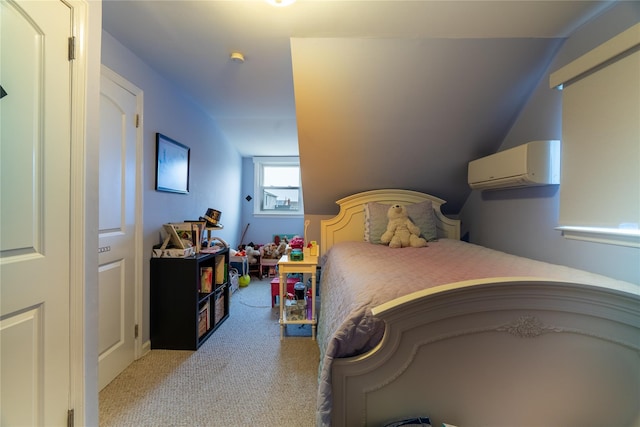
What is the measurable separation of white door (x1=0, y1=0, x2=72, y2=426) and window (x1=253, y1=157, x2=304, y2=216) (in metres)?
Answer: 3.82

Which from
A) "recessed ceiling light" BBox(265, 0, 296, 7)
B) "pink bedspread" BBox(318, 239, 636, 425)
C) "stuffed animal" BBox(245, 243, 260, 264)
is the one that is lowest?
"stuffed animal" BBox(245, 243, 260, 264)

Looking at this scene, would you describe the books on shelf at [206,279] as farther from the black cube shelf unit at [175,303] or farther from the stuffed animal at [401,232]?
the stuffed animal at [401,232]

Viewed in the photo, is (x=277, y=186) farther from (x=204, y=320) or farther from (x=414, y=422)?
(x=414, y=422)

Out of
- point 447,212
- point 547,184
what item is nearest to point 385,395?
point 547,184

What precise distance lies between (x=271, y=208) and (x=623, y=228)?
14.0 feet

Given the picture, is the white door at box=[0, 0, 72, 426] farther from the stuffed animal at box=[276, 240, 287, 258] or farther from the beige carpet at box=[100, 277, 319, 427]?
the stuffed animal at box=[276, 240, 287, 258]

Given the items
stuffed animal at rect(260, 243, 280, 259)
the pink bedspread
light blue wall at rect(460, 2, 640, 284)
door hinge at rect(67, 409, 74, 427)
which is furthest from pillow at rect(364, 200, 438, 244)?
door hinge at rect(67, 409, 74, 427)

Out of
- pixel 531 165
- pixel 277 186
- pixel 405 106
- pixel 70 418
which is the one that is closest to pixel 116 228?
pixel 70 418

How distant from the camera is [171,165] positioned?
2303 mm

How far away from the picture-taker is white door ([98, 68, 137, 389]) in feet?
5.37

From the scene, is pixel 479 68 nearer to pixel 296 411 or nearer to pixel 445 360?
pixel 445 360

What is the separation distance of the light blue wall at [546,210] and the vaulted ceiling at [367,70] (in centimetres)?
9

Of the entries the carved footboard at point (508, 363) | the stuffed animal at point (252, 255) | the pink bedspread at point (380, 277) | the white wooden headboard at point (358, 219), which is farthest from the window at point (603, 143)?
the stuffed animal at point (252, 255)

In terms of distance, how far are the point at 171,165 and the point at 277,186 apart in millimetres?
2617
